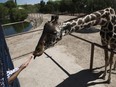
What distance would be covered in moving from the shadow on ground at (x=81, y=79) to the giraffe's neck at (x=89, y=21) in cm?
161

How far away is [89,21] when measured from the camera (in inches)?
153

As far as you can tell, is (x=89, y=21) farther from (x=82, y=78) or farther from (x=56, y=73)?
(x=56, y=73)

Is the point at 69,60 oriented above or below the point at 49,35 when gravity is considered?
below

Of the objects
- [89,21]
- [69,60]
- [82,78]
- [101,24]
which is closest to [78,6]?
[69,60]

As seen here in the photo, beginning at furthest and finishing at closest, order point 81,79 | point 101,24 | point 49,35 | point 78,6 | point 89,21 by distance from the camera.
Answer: point 78,6, point 81,79, point 101,24, point 89,21, point 49,35

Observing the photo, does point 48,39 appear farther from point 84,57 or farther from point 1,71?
point 84,57

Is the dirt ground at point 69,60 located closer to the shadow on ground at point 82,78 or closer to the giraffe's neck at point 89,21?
the shadow on ground at point 82,78

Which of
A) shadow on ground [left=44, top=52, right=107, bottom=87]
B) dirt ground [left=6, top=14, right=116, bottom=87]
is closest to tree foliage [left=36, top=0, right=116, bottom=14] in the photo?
dirt ground [left=6, top=14, right=116, bottom=87]

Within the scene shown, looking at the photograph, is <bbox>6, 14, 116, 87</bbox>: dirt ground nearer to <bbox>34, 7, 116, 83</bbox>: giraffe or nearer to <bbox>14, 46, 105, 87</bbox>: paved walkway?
<bbox>14, 46, 105, 87</bbox>: paved walkway

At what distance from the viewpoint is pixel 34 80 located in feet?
17.7

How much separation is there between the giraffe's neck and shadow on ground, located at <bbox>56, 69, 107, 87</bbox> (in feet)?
5.28

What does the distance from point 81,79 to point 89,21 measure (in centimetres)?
198

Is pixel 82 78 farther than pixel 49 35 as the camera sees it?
Yes

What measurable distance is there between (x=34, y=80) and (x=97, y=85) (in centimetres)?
174
